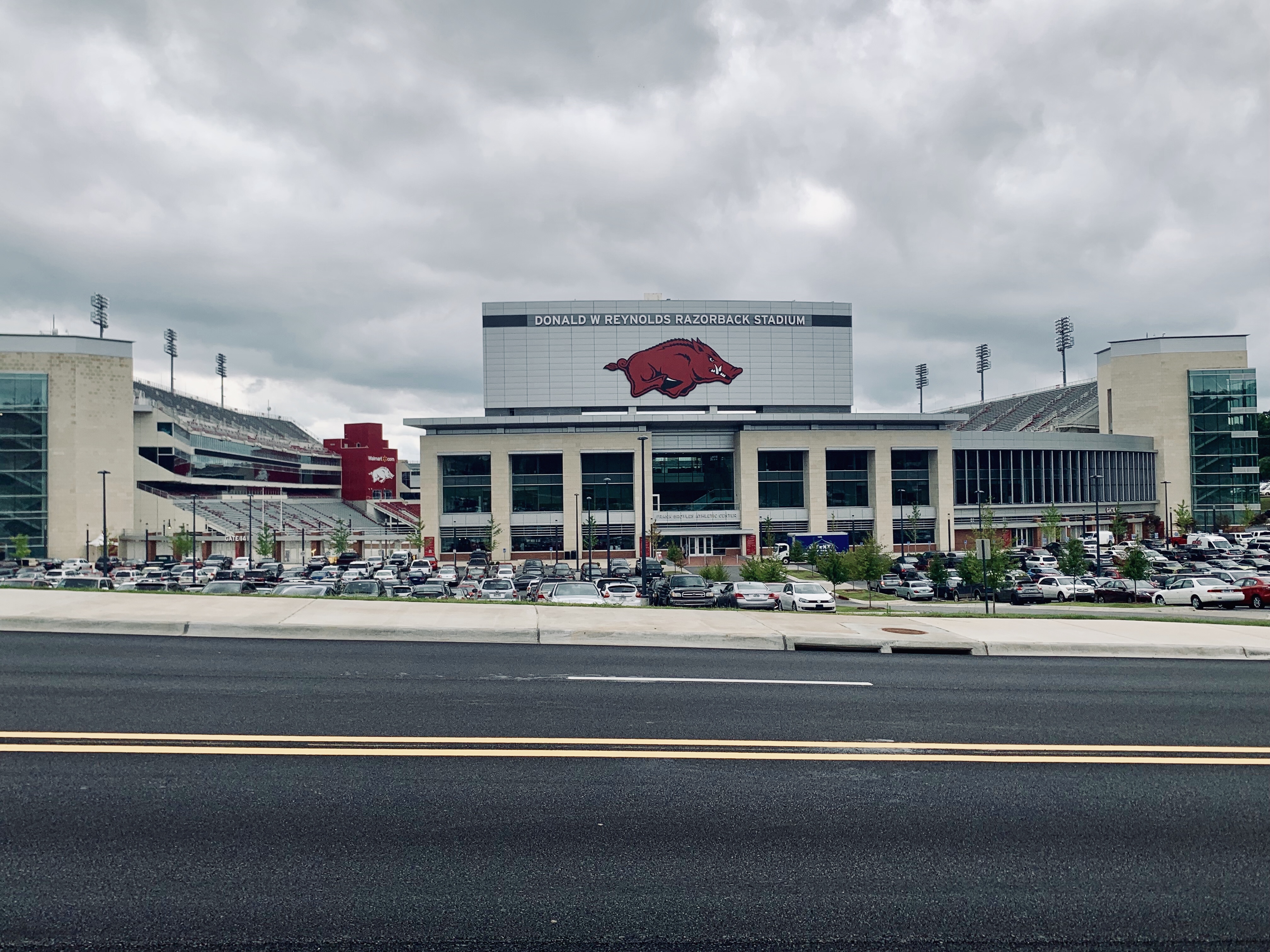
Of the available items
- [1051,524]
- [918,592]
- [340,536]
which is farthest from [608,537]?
[1051,524]

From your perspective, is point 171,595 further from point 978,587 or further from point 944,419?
point 944,419

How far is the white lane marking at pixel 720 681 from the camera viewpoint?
9305 mm

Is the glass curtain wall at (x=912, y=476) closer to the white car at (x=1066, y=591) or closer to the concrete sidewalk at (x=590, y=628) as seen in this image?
the white car at (x=1066, y=591)

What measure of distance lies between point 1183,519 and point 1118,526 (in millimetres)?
15672

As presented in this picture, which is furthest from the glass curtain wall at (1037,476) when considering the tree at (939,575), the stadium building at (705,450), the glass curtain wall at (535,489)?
the glass curtain wall at (535,489)

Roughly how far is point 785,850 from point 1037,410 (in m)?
138

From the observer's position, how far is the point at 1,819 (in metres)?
5.05

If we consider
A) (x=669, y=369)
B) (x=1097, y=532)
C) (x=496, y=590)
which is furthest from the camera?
(x=669, y=369)

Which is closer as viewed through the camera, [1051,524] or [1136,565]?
[1136,565]

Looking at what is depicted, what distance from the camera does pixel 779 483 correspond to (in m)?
75.5

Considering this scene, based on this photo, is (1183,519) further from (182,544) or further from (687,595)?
(182,544)

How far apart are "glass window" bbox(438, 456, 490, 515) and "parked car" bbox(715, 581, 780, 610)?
149 feet

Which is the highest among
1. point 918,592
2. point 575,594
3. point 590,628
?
point 590,628

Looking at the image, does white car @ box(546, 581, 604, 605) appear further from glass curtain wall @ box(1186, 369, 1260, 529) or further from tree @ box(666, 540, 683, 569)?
glass curtain wall @ box(1186, 369, 1260, 529)
